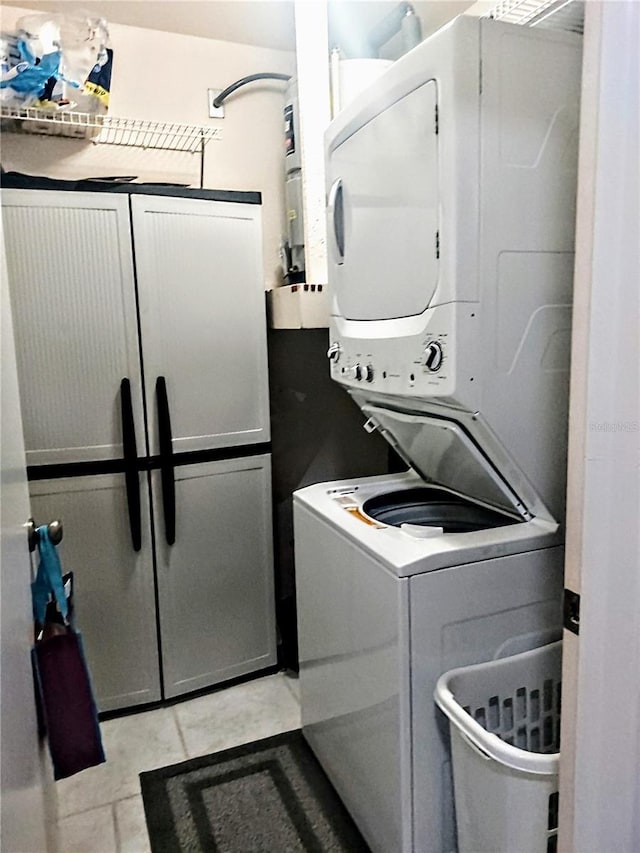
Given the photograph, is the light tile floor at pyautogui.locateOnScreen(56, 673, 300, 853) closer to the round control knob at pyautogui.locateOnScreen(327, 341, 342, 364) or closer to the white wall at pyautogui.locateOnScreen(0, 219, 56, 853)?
the white wall at pyautogui.locateOnScreen(0, 219, 56, 853)

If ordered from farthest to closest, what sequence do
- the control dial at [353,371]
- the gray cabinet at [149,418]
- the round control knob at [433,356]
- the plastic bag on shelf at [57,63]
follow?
the gray cabinet at [149,418], the plastic bag on shelf at [57,63], the control dial at [353,371], the round control knob at [433,356]

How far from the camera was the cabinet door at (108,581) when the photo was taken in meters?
2.17

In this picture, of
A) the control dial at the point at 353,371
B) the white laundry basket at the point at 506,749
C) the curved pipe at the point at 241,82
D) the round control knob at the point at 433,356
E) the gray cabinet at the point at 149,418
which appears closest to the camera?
the white laundry basket at the point at 506,749

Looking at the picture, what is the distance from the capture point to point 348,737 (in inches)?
67.5

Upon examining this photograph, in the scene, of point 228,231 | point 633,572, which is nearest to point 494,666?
point 633,572

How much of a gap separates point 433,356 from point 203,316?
3.89 ft

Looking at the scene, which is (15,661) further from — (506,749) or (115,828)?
(115,828)

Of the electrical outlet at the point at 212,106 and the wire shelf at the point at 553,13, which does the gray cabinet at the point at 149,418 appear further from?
the wire shelf at the point at 553,13

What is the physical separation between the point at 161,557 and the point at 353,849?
1.15 metres

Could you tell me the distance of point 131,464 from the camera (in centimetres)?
221

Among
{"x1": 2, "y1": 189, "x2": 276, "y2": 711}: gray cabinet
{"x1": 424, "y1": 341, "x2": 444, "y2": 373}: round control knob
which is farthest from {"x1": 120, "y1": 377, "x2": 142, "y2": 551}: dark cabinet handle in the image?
{"x1": 424, "y1": 341, "x2": 444, "y2": 373}: round control knob

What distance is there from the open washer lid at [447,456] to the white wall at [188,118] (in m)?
1.17

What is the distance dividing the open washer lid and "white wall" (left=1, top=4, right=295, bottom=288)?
3.83 ft

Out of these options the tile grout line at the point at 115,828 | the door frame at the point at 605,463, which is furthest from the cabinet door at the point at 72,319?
the door frame at the point at 605,463
